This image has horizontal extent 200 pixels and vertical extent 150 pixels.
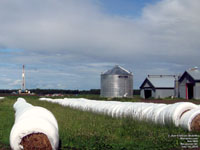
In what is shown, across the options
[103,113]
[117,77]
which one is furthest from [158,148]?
[117,77]

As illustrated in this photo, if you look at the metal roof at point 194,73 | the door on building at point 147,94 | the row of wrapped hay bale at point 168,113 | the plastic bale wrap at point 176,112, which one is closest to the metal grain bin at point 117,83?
the door on building at point 147,94

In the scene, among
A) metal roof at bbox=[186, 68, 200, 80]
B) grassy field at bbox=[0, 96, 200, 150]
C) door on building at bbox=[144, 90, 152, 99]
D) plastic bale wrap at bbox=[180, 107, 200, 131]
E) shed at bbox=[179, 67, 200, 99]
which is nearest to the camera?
grassy field at bbox=[0, 96, 200, 150]

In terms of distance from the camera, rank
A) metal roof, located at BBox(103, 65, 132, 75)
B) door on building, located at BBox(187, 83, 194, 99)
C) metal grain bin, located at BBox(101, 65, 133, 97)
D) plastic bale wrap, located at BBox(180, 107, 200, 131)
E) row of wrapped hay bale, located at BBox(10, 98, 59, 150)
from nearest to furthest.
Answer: row of wrapped hay bale, located at BBox(10, 98, 59, 150), plastic bale wrap, located at BBox(180, 107, 200, 131), door on building, located at BBox(187, 83, 194, 99), metal grain bin, located at BBox(101, 65, 133, 97), metal roof, located at BBox(103, 65, 132, 75)

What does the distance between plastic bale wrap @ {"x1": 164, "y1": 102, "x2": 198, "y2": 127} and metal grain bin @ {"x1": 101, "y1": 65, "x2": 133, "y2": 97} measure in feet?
121

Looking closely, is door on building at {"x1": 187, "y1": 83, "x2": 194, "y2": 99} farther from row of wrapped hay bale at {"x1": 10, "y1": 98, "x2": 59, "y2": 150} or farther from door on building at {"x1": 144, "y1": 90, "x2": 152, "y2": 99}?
row of wrapped hay bale at {"x1": 10, "y1": 98, "x2": 59, "y2": 150}

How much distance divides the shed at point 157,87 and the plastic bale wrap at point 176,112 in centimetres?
3753

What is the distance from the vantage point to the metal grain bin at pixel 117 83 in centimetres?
4916

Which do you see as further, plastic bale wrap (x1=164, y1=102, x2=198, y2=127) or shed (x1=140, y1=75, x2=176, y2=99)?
shed (x1=140, y1=75, x2=176, y2=99)

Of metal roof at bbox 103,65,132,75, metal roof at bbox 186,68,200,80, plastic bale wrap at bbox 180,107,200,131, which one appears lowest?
plastic bale wrap at bbox 180,107,200,131

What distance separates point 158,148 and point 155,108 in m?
4.83

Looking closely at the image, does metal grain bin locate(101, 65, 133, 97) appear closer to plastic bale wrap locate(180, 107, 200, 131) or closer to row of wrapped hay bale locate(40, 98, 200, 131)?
row of wrapped hay bale locate(40, 98, 200, 131)

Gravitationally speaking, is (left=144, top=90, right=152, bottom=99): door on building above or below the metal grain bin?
below

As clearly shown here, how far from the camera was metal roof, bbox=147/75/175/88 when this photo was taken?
49884 mm

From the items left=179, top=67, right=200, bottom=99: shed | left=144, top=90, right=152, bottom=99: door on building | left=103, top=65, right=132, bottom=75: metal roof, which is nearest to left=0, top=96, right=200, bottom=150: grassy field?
left=179, top=67, right=200, bottom=99: shed
